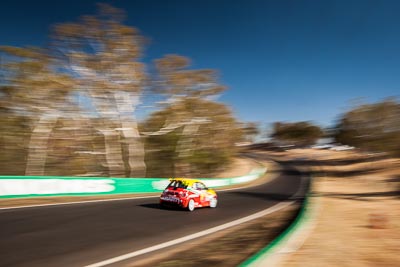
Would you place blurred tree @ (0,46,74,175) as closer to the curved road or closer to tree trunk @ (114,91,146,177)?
tree trunk @ (114,91,146,177)

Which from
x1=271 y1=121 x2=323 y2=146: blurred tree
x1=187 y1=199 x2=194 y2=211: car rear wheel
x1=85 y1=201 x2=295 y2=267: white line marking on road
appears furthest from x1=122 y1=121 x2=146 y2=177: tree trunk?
x1=271 y1=121 x2=323 y2=146: blurred tree

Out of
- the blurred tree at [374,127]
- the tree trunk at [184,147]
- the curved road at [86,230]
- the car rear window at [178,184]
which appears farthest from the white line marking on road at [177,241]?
the blurred tree at [374,127]

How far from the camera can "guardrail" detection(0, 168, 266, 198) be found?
51.4ft

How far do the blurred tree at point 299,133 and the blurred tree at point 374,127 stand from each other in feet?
259

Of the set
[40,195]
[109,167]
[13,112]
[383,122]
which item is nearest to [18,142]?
[13,112]

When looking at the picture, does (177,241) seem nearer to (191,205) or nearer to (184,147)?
(191,205)

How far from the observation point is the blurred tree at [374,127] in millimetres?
48125

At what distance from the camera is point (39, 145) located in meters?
34.2

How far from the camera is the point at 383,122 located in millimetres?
50281

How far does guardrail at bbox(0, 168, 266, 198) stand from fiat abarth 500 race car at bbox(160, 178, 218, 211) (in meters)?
5.64

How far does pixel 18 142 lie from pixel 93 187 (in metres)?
19.3

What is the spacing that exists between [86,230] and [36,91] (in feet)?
83.1

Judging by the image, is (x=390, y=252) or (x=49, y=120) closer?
(x=390, y=252)

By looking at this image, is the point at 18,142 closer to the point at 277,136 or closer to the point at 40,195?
the point at 40,195
